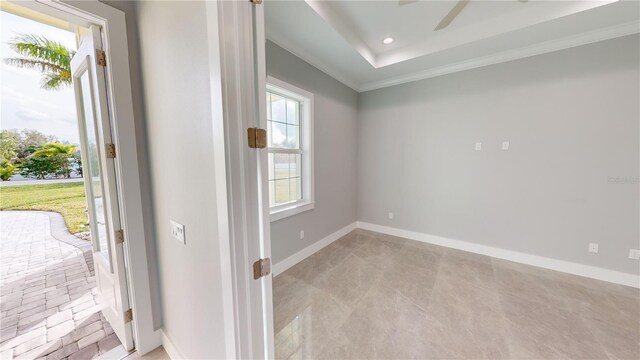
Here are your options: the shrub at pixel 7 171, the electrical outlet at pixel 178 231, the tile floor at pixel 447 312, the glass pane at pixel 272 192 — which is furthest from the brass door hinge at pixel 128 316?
the shrub at pixel 7 171

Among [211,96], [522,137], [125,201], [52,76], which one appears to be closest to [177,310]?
[125,201]

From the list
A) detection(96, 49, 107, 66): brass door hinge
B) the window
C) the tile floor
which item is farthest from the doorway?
the window

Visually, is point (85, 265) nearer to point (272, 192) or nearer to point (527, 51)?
point (272, 192)

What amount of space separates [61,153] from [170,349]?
6.64 m

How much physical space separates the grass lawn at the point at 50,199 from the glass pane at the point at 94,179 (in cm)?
392

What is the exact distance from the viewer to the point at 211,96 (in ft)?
2.62

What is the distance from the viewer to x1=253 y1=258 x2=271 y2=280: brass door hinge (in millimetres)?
846

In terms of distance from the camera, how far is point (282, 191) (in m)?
2.71

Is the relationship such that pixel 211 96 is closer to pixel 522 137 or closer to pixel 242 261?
pixel 242 261

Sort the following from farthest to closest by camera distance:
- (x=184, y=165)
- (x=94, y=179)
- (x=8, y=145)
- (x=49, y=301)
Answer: (x=8, y=145) → (x=49, y=301) → (x=94, y=179) → (x=184, y=165)

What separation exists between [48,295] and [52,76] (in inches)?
154

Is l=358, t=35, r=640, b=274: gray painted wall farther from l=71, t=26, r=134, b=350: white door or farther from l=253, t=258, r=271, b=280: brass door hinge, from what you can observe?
l=71, t=26, r=134, b=350: white door

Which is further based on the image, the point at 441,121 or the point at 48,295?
the point at 441,121

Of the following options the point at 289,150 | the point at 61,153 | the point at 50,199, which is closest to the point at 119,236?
the point at 289,150
